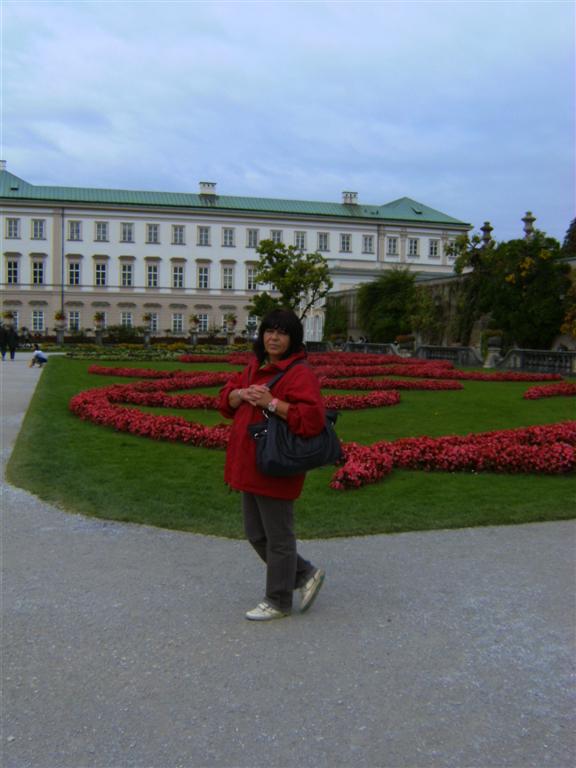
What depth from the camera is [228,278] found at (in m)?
71.3

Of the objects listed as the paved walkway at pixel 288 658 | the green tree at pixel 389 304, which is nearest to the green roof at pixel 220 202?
the green tree at pixel 389 304

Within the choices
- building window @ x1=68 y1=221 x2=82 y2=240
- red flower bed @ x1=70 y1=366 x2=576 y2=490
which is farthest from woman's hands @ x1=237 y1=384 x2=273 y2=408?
building window @ x1=68 y1=221 x2=82 y2=240

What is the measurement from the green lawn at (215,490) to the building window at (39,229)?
199ft

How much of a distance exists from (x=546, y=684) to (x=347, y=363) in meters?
22.7

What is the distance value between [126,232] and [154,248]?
117 inches

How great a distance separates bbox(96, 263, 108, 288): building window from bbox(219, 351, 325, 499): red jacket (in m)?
67.0

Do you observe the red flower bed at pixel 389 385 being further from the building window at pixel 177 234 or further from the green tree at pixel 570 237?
the building window at pixel 177 234

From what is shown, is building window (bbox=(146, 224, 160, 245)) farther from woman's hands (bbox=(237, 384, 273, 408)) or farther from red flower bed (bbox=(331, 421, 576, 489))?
woman's hands (bbox=(237, 384, 273, 408))

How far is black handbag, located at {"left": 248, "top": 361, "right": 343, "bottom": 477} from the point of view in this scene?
363cm

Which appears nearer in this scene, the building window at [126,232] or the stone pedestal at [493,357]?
the stone pedestal at [493,357]

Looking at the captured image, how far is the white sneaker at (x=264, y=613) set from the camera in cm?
387

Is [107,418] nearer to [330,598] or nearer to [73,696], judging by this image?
[330,598]

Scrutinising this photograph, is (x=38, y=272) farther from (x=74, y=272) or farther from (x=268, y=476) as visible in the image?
(x=268, y=476)

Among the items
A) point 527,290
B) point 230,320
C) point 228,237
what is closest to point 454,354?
point 527,290
